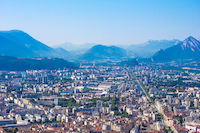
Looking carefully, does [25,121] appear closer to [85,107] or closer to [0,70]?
[85,107]

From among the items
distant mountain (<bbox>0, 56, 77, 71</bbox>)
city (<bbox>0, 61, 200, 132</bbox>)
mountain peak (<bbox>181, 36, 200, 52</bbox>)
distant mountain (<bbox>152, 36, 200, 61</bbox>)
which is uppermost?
mountain peak (<bbox>181, 36, 200, 52</bbox>)

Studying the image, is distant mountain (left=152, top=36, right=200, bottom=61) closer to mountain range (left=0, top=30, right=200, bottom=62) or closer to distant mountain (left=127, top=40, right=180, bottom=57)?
mountain range (left=0, top=30, right=200, bottom=62)

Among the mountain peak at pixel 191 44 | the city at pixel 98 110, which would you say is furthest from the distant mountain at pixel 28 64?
the mountain peak at pixel 191 44

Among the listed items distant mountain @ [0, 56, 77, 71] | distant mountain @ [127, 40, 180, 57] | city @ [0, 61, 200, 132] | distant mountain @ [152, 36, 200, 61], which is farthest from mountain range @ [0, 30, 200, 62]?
city @ [0, 61, 200, 132]

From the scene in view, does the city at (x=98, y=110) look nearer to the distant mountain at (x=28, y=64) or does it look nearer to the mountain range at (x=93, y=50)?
the distant mountain at (x=28, y=64)

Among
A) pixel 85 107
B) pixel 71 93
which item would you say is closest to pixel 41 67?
pixel 71 93
